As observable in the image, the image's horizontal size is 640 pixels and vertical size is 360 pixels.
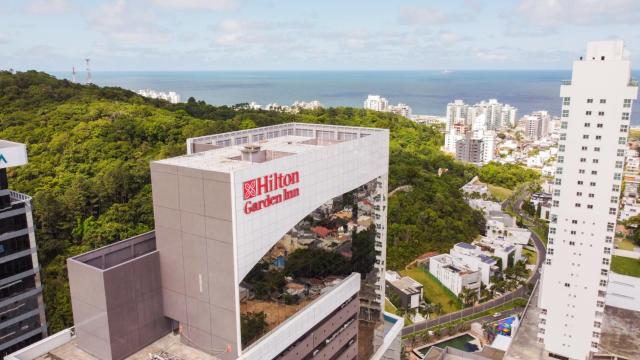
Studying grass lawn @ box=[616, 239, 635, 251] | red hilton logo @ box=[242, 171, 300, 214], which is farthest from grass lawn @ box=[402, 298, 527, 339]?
red hilton logo @ box=[242, 171, 300, 214]

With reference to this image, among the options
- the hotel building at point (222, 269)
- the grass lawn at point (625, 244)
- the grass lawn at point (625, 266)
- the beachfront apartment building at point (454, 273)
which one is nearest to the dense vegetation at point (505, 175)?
the grass lawn at point (625, 244)

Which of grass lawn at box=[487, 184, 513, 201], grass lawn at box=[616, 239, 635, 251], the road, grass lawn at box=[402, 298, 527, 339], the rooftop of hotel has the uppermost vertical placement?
the rooftop of hotel

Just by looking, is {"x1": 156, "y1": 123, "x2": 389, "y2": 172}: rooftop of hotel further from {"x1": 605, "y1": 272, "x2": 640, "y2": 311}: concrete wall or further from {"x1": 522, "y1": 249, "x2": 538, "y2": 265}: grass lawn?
{"x1": 522, "y1": 249, "x2": 538, "y2": 265}: grass lawn

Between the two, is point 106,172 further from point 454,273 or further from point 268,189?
point 454,273

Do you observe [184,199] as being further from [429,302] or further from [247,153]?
[429,302]

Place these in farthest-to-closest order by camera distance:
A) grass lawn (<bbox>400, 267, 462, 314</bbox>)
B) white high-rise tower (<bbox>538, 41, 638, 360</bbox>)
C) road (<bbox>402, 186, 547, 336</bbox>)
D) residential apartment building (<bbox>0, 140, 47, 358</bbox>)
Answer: grass lawn (<bbox>400, 267, 462, 314</bbox>), road (<bbox>402, 186, 547, 336</bbox>), white high-rise tower (<bbox>538, 41, 638, 360</bbox>), residential apartment building (<bbox>0, 140, 47, 358</bbox>)

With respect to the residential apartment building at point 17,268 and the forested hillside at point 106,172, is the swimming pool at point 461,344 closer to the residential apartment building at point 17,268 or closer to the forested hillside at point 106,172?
the forested hillside at point 106,172
